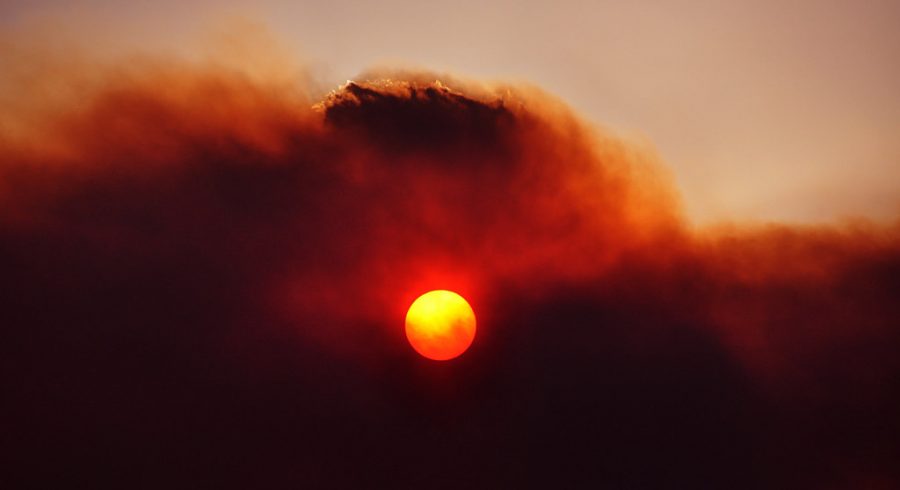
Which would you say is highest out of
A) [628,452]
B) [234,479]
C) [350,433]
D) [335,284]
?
[335,284]

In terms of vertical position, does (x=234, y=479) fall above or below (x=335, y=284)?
below

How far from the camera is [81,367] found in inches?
1441

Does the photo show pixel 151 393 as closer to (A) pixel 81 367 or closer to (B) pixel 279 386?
(A) pixel 81 367

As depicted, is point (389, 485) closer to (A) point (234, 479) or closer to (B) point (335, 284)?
(A) point (234, 479)

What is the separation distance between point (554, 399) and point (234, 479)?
20.1 metres

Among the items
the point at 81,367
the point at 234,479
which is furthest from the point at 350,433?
the point at 81,367

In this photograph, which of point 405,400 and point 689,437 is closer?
point 689,437

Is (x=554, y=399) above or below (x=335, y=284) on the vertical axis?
below

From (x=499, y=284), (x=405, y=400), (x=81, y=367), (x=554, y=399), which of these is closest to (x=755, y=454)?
(x=554, y=399)

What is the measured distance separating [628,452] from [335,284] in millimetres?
20980

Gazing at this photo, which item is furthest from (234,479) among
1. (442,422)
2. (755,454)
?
(755,454)

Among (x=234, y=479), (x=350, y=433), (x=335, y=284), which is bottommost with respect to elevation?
(x=234, y=479)

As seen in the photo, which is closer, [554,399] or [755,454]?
[755,454]

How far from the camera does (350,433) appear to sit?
38.7m
